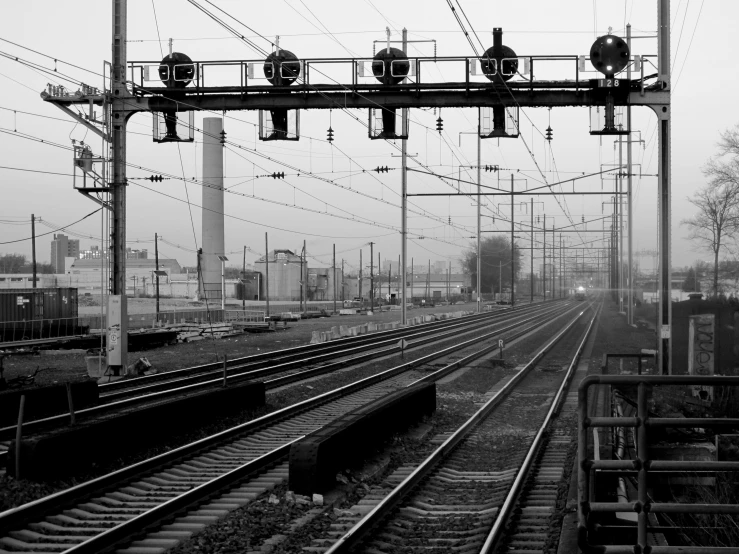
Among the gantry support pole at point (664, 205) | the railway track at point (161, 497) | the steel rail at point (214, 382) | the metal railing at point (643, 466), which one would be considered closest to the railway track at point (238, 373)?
the steel rail at point (214, 382)

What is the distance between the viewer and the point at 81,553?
690 cm

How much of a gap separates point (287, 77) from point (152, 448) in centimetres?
1196

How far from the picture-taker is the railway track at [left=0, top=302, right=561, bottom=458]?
46.5 feet

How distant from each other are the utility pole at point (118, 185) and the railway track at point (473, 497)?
405 inches

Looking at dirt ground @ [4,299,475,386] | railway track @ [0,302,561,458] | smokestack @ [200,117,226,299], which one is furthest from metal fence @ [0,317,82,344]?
smokestack @ [200,117,226,299]

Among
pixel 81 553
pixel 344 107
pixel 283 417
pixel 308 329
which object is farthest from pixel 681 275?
pixel 81 553

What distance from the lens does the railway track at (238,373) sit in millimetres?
14173

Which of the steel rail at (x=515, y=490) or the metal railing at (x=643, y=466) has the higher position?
the metal railing at (x=643, y=466)

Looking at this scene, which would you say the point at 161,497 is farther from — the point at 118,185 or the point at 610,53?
the point at 610,53

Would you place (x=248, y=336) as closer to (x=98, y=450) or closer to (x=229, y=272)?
(x=98, y=450)

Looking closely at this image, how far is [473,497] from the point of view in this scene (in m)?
9.78

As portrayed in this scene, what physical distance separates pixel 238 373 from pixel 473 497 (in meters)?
13.6

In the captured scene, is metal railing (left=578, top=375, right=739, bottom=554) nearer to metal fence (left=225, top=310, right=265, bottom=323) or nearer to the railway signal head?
the railway signal head

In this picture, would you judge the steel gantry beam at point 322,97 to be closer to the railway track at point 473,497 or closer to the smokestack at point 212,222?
the railway track at point 473,497
